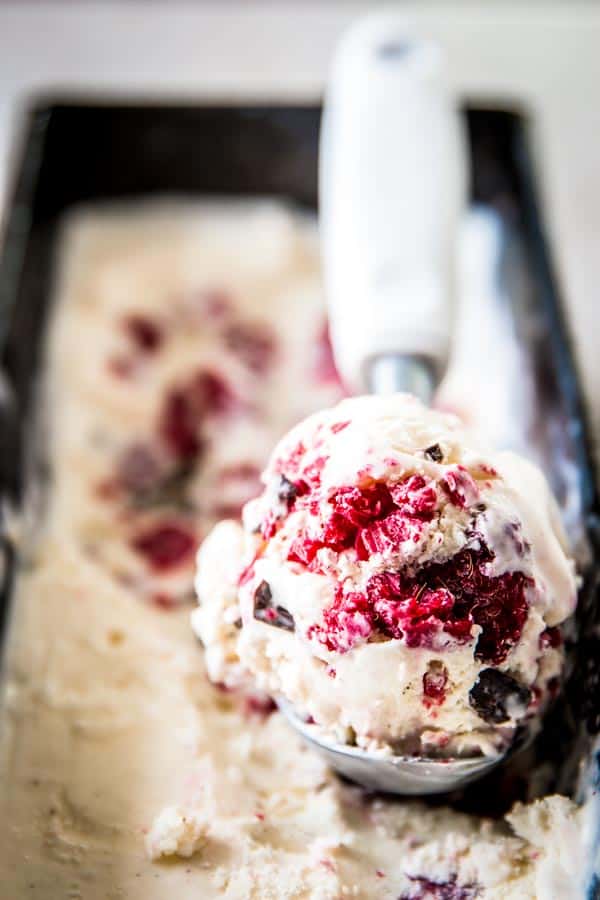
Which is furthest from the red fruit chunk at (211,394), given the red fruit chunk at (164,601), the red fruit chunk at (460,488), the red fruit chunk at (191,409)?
the red fruit chunk at (460,488)

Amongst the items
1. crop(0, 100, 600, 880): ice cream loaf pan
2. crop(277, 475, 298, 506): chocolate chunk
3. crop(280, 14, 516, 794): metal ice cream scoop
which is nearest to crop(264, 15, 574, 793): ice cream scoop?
crop(280, 14, 516, 794): metal ice cream scoop

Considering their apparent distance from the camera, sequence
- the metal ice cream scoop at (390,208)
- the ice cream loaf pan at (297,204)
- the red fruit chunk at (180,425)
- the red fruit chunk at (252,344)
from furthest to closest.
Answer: the red fruit chunk at (252,344) → the red fruit chunk at (180,425) → the metal ice cream scoop at (390,208) → the ice cream loaf pan at (297,204)

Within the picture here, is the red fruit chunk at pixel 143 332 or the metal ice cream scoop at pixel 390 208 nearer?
the metal ice cream scoop at pixel 390 208

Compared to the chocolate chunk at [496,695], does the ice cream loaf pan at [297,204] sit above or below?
above

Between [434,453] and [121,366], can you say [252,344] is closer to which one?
[121,366]

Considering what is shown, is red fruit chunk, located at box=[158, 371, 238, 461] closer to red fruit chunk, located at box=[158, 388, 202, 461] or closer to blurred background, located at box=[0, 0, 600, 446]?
red fruit chunk, located at box=[158, 388, 202, 461]

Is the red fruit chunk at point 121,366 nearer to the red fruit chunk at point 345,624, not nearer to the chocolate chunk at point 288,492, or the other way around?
the chocolate chunk at point 288,492

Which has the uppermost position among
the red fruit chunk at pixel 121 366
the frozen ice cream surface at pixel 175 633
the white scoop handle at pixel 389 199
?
the white scoop handle at pixel 389 199
